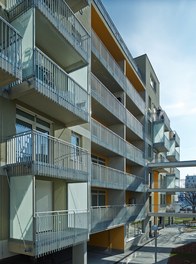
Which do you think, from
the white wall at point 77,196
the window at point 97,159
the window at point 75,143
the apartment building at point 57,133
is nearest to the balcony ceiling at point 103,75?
the apartment building at point 57,133

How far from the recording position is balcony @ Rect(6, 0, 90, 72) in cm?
936

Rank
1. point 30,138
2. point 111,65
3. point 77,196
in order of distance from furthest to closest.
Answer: point 111,65, point 77,196, point 30,138

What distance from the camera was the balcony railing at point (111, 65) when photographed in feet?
54.8

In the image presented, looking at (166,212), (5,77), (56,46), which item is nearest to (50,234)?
(5,77)

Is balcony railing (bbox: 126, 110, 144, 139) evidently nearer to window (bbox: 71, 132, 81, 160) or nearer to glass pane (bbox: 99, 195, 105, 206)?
glass pane (bbox: 99, 195, 105, 206)

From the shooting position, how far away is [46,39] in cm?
1102

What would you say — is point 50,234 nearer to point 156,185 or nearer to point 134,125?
point 134,125

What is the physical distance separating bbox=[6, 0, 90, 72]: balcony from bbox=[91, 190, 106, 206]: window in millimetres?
9812

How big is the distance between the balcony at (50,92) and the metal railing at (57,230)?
401 cm

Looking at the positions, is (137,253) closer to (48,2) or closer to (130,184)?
(130,184)

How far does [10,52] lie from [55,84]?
2.63 metres

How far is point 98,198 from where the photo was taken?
2009 cm

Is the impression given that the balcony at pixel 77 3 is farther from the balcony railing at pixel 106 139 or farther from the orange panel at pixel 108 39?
the balcony railing at pixel 106 139

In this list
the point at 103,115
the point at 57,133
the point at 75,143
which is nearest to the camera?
the point at 57,133
